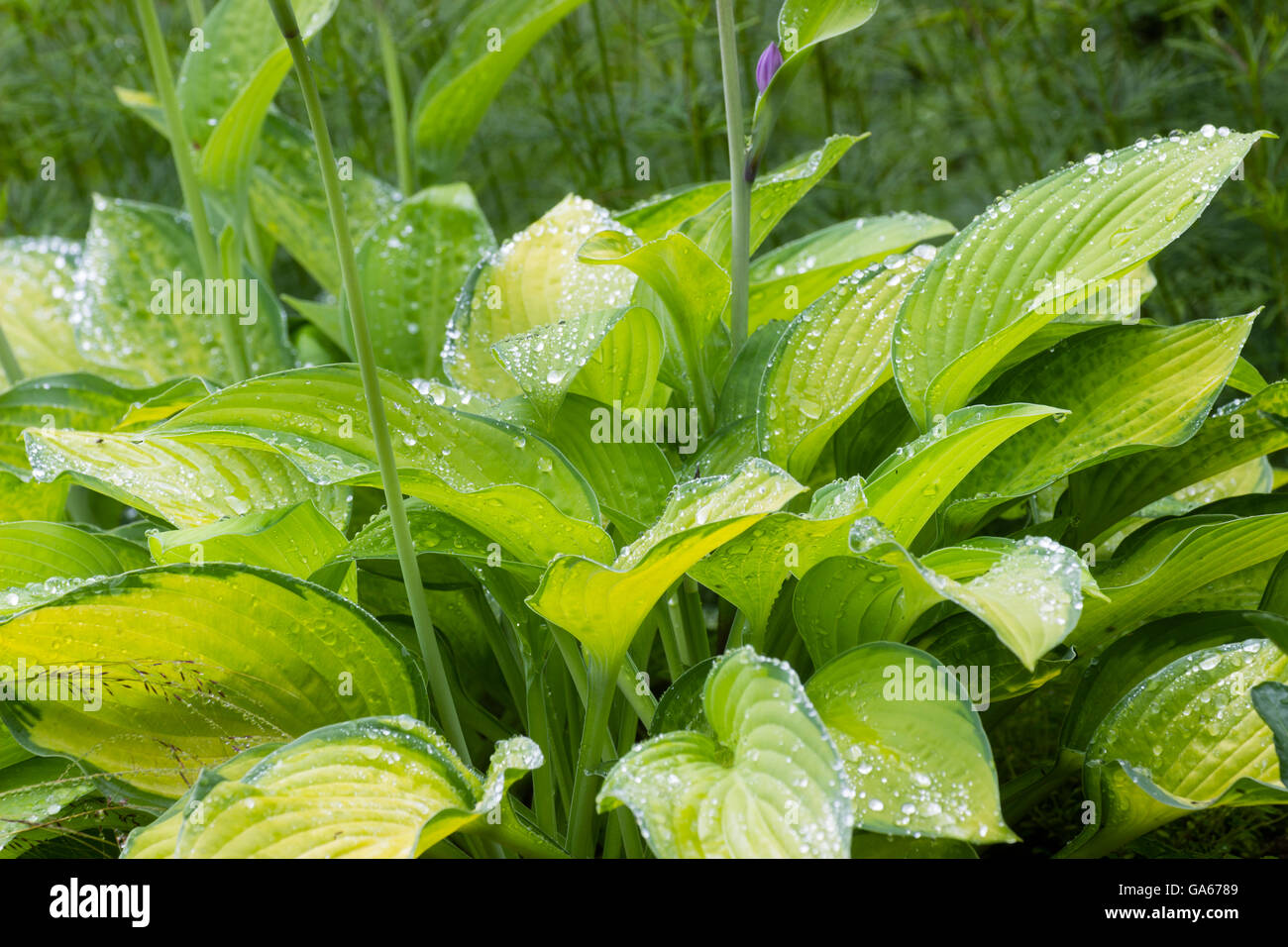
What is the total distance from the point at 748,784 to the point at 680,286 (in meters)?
0.45

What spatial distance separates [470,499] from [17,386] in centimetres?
70

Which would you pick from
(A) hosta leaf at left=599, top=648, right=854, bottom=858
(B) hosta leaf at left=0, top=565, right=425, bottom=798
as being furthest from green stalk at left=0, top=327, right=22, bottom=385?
(A) hosta leaf at left=599, top=648, right=854, bottom=858

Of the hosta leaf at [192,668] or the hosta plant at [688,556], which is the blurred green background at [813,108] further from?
the hosta leaf at [192,668]

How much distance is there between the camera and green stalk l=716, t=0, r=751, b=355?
845mm

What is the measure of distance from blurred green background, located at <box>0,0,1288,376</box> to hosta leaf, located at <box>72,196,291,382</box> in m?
0.33

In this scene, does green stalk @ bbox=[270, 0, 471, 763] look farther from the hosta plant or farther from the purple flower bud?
the purple flower bud

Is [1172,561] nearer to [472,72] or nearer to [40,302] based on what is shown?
[472,72]

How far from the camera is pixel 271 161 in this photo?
1.48 m

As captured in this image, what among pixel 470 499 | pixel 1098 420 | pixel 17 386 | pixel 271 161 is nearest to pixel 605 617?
pixel 470 499

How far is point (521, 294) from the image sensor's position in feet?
3.65

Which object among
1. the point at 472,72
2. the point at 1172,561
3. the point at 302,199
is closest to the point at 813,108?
the point at 472,72

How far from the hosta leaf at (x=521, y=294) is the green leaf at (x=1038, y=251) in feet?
1.04
